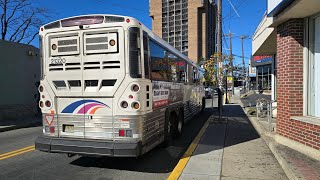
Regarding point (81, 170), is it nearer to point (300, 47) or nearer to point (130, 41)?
point (130, 41)

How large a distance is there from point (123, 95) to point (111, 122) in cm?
58

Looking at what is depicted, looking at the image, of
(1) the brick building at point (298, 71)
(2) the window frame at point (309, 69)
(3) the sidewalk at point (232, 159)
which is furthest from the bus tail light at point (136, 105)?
(2) the window frame at point (309, 69)

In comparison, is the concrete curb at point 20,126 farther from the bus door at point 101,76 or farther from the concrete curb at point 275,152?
the concrete curb at point 275,152

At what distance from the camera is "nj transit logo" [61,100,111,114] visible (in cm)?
595

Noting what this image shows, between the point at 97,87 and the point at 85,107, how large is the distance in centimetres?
48

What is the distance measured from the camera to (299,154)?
21.4 feet

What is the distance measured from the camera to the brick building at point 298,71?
6.83 meters

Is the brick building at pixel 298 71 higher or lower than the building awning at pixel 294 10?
lower

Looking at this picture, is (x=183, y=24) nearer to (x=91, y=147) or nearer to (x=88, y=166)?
(x=88, y=166)

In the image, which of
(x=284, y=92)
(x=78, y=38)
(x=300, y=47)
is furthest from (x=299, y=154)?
(x=78, y=38)

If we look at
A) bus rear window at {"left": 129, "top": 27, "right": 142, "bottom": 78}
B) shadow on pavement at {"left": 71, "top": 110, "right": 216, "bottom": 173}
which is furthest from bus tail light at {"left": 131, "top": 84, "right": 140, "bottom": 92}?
shadow on pavement at {"left": 71, "top": 110, "right": 216, "bottom": 173}

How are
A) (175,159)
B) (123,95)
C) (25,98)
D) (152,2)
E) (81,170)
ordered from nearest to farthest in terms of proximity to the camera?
1. (123,95)
2. (81,170)
3. (175,159)
4. (25,98)
5. (152,2)

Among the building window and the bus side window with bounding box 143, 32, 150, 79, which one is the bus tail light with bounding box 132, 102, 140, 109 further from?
the building window

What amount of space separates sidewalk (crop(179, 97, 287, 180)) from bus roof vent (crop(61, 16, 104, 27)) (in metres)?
3.46
